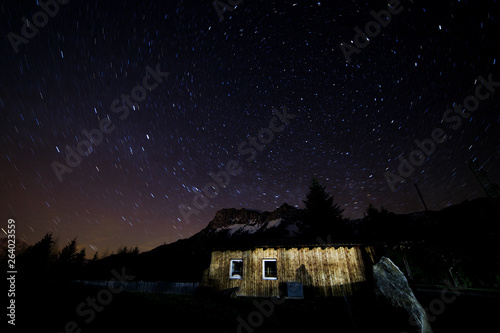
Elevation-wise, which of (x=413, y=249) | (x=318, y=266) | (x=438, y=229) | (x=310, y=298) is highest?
(x=438, y=229)

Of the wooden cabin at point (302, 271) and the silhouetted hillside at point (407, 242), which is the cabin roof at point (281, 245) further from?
the wooden cabin at point (302, 271)

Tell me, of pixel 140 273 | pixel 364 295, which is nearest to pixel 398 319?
pixel 364 295

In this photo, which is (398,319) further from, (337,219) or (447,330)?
(337,219)

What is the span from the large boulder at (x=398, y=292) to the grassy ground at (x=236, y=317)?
33 centimetres

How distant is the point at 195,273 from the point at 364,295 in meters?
28.9

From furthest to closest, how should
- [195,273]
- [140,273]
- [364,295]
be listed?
[140,273]
[195,273]
[364,295]

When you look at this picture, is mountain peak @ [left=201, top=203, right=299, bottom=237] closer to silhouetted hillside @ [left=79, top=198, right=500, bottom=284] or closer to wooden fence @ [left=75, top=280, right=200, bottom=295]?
silhouetted hillside @ [left=79, top=198, right=500, bottom=284]

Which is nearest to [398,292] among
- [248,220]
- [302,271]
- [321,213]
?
[302,271]

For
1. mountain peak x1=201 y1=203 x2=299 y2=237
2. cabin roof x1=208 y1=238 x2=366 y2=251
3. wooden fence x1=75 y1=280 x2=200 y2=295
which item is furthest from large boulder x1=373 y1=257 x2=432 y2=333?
mountain peak x1=201 y1=203 x2=299 y2=237

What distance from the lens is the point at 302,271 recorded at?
42.8 ft

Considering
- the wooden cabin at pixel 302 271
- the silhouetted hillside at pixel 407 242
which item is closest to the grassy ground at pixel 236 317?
the wooden cabin at pixel 302 271

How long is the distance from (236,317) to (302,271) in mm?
6438

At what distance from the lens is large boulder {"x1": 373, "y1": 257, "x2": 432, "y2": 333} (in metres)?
6.38

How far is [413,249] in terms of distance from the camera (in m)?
19.0
